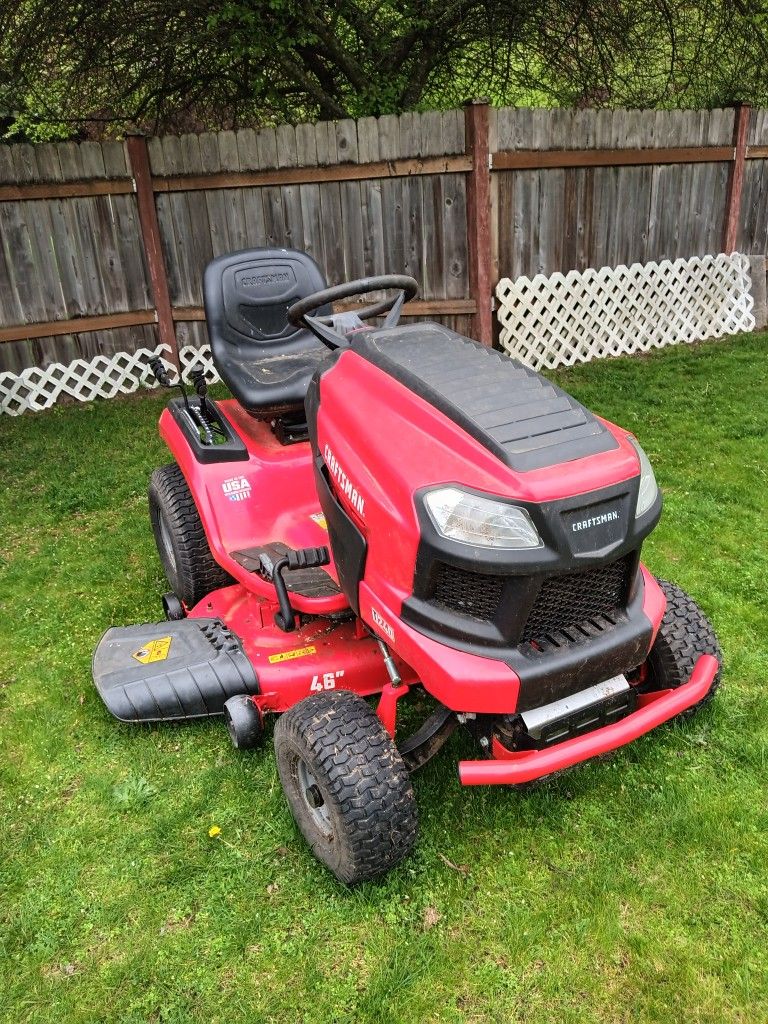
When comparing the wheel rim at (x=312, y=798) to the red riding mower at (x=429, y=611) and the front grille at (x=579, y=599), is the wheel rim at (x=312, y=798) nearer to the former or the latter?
the red riding mower at (x=429, y=611)

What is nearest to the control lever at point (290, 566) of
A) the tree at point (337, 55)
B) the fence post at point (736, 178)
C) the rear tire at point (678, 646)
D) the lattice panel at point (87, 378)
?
the rear tire at point (678, 646)

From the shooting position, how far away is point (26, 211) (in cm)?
677

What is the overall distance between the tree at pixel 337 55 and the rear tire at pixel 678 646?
5921 millimetres

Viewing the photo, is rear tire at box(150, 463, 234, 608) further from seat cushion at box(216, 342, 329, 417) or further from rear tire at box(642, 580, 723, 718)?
rear tire at box(642, 580, 723, 718)

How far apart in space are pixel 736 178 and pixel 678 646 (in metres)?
7.18

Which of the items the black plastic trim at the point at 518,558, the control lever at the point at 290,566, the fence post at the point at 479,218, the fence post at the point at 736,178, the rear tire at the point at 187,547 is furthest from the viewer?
the fence post at the point at 736,178

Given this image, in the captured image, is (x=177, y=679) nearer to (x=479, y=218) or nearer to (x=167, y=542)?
(x=167, y=542)

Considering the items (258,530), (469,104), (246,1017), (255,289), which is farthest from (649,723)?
(469,104)

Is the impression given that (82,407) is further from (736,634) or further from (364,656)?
(736,634)

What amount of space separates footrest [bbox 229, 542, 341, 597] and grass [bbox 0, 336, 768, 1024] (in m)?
0.61

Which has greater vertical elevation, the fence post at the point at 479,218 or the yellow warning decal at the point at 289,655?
the fence post at the point at 479,218

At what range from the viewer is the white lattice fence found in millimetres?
7391

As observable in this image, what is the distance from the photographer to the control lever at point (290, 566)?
2.72m

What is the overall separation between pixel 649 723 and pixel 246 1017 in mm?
1306
